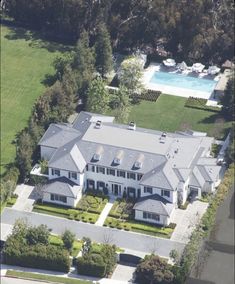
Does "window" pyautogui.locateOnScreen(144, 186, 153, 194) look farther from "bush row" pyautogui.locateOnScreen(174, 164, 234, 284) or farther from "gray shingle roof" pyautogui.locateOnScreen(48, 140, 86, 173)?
"gray shingle roof" pyautogui.locateOnScreen(48, 140, 86, 173)

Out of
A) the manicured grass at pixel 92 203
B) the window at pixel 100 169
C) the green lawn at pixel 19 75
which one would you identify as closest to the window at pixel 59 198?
the manicured grass at pixel 92 203

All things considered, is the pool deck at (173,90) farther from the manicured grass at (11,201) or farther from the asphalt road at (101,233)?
the asphalt road at (101,233)

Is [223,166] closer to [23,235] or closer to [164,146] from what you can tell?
[164,146]

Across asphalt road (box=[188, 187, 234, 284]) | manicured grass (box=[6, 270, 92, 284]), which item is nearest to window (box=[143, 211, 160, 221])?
asphalt road (box=[188, 187, 234, 284])

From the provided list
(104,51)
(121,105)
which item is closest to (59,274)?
(121,105)

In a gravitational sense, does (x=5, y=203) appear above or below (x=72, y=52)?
below

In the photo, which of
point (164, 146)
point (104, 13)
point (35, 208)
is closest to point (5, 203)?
point (35, 208)
